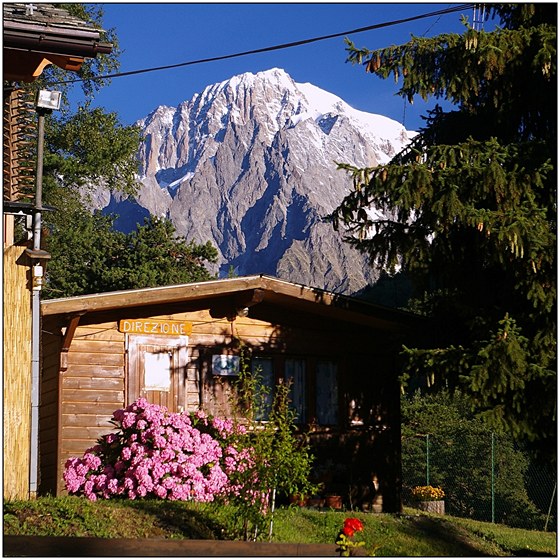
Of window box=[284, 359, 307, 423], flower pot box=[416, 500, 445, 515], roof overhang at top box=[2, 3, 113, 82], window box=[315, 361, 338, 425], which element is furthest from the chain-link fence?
roof overhang at top box=[2, 3, 113, 82]

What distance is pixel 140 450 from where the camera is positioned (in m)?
13.8

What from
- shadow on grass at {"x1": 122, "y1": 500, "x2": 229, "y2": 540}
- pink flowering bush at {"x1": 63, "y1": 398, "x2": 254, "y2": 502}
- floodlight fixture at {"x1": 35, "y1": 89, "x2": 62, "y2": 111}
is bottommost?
shadow on grass at {"x1": 122, "y1": 500, "x2": 229, "y2": 540}

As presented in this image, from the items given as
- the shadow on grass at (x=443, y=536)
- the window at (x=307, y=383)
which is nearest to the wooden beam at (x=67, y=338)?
the window at (x=307, y=383)

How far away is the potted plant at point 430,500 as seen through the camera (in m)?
23.7

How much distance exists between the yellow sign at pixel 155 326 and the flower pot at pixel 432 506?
959 centimetres

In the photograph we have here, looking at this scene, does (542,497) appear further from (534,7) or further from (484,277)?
(534,7)

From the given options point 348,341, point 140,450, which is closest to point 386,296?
point 348,341

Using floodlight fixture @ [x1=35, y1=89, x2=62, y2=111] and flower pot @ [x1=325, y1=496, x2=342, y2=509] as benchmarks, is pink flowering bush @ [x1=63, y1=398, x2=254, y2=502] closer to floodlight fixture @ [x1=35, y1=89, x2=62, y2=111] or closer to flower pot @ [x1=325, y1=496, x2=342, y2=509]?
flower pot @ [x1=325, y1=496, x2=342, y2=509]

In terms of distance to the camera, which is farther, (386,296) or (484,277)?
(386,296)

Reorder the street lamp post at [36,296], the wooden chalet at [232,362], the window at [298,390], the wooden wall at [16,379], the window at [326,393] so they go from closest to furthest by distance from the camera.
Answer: the wooden wall at [16,379]
the street lamp post at [36,296]
the wooden chalet at [232,362]
the window at [298,390]
the window at [326,393]

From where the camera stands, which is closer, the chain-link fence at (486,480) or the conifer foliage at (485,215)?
the conifer foliage at (485,215)

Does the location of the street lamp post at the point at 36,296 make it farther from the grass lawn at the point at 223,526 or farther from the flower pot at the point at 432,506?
the flower pot at the point at 432,506

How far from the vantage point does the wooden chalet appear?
16.0 m

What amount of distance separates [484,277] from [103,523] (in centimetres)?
688
